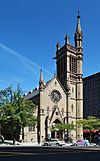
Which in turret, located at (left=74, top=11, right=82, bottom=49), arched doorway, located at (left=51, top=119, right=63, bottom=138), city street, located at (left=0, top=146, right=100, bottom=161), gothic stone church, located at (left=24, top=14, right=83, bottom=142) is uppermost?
turret, located at (left=74, top=11, right=82, bottom=49)

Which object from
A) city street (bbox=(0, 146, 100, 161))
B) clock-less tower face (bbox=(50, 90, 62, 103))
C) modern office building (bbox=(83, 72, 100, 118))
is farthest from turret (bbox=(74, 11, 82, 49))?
modern office building (bbox=(83, 72, 100, 118))

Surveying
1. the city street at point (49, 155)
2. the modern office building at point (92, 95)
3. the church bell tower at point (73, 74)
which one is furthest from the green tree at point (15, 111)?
the modern office building at point (92, 95)

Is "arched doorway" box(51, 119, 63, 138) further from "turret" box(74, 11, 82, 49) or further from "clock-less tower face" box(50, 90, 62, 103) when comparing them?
"turret" box(74, 11, 82, 49)

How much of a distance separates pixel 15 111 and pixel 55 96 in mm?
24532

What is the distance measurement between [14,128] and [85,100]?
111 meters

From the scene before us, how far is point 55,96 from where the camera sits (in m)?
92.7

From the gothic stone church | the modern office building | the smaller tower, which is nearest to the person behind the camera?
the smaller tower

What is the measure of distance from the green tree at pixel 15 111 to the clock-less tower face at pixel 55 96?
63.7ft

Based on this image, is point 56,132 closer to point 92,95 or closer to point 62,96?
point 62,96

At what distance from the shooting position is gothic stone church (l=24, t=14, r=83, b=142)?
87938mm

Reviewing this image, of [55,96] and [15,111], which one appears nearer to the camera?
[15,111]

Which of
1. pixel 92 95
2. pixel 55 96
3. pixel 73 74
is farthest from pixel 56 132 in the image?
pixel 92 95

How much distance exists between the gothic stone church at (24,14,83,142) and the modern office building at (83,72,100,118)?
7428 centimetres

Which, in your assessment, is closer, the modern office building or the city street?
the city street
